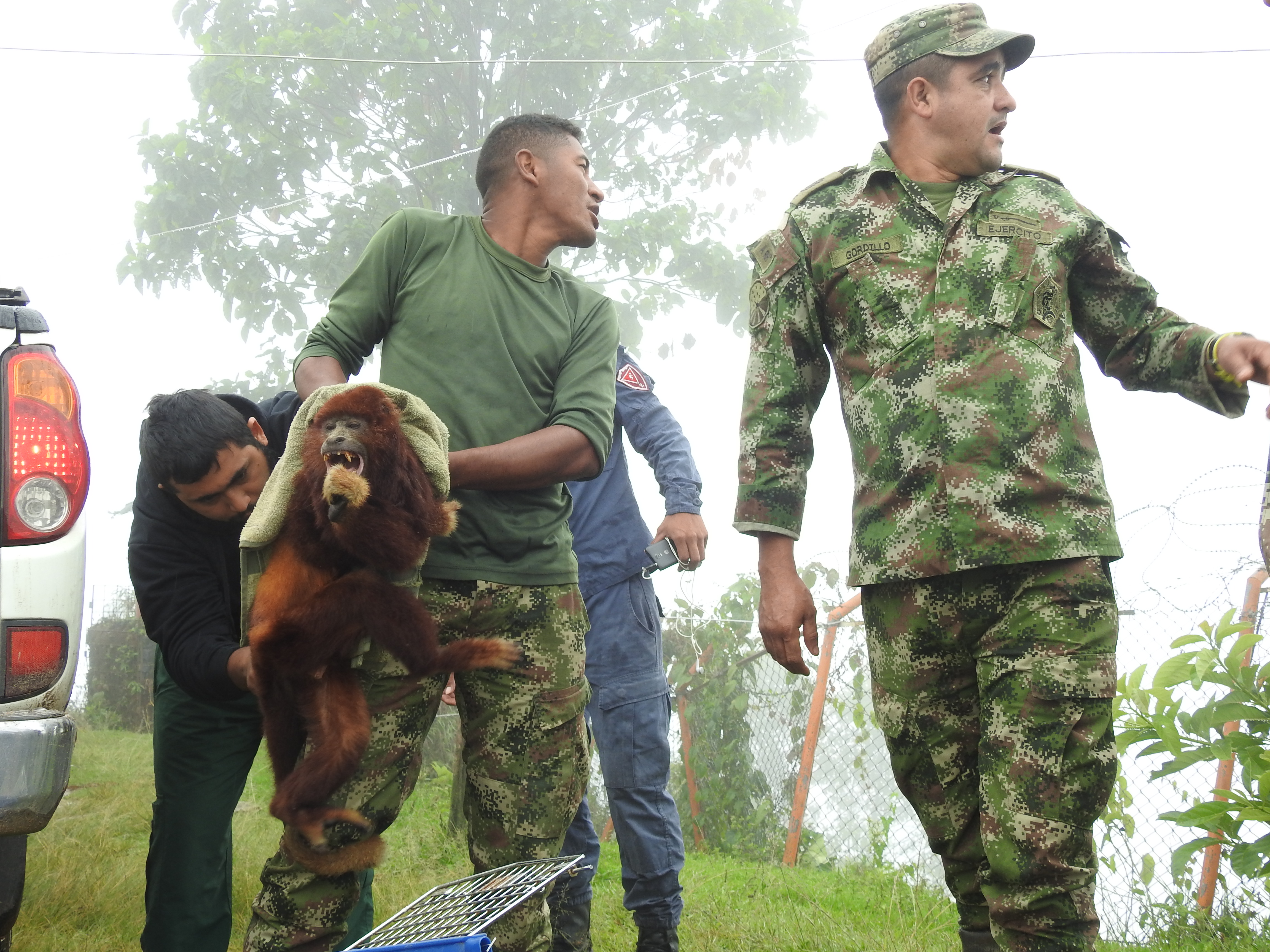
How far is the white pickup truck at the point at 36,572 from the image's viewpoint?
7.28 feet

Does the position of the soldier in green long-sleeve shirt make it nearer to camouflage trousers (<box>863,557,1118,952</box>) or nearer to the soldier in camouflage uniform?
the soldier in camouflage uniform

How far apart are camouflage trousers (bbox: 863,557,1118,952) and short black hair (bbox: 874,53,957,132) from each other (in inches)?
43.6

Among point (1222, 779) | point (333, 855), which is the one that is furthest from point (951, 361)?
point (1222, 779)

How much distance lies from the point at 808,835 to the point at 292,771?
154 inches

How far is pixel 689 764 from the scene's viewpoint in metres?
5.88

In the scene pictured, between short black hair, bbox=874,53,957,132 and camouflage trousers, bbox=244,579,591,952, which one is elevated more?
short black hair, bbox=874,53,957,132

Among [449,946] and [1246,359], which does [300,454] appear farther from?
[1246,359]

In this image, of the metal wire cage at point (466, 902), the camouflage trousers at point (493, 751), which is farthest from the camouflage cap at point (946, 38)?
the metal wire cage at point (466, 902)

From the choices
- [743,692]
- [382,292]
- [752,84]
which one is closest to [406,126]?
[752,84]

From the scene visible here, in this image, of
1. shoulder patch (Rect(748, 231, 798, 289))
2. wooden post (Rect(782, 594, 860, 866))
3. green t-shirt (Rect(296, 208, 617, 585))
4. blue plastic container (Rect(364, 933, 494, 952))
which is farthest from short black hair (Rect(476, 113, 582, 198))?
wooden post (Rect(782, 594, 860, 866))

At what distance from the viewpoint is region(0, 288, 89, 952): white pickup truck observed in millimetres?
2219

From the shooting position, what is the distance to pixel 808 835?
545 centimetres

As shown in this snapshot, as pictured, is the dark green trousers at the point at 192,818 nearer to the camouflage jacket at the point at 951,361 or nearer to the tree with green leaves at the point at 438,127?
the camouflage jacket at the point at 951,361

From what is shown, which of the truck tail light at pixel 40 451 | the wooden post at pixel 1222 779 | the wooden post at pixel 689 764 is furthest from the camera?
the wooden post at pixel 689 764
